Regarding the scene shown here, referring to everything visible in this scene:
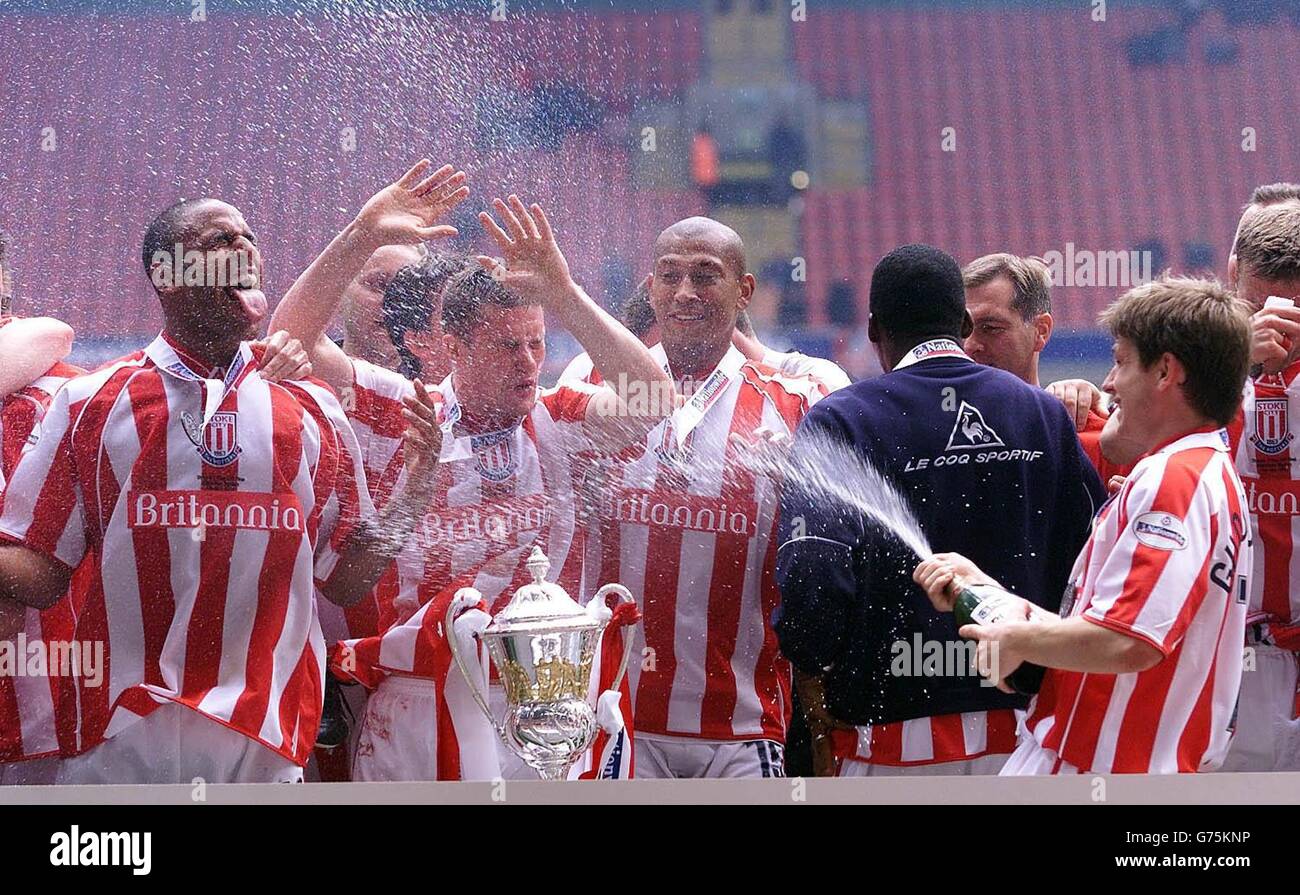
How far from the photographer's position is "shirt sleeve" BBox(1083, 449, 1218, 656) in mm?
2055

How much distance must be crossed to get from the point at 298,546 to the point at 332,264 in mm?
545

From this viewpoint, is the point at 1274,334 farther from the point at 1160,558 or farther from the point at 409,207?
the point at 409,207

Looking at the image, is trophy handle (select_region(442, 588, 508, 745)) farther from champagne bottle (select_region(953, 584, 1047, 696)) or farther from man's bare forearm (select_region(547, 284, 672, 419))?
champagne bottle (select_region(953, 584, 1047, 696))


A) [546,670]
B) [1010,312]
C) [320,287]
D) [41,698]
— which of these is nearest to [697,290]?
[1010,312]

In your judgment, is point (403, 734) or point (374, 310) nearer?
point (403, 734)

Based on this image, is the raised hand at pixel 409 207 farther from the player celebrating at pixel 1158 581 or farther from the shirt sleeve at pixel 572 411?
the player celebrating at pixel 1158 581

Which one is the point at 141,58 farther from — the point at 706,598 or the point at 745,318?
the point at 706,598

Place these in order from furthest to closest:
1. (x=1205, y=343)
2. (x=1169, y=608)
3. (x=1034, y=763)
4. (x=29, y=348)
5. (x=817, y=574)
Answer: (x=29, y=348), (x=817, y=574), (x=1034, y=763), (x=1205, y=343), (x=1169, y=608)

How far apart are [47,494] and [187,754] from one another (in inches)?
19.4

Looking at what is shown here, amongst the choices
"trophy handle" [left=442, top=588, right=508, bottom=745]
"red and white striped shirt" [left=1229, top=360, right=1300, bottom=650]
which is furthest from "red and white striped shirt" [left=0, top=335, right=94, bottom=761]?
"red and white striped shirt" [left=1229, top=360, right=1300, bottom=650]

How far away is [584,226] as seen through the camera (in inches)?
113

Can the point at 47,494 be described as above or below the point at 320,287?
below

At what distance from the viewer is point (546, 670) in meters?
2.55

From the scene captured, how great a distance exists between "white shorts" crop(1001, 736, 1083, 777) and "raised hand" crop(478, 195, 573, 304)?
3.68 ft
